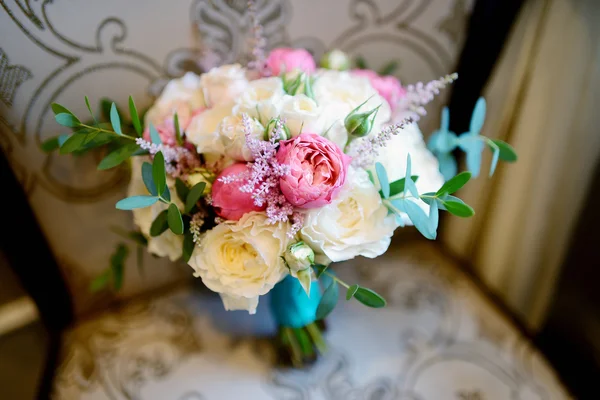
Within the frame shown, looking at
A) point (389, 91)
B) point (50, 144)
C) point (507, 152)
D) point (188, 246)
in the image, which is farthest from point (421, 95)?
point (50, 144)

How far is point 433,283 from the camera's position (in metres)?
0.90

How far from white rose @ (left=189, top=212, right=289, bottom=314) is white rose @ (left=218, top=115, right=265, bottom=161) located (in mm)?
76

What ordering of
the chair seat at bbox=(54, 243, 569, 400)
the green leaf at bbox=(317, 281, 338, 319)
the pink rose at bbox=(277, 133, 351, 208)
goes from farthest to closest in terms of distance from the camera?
1. the chair seat at bbox=(54, 243, 569, 400)
2. the green leaf at bbox=(317, 281, 338, 319)
3. the pink rose at bbox=(277, 133, 351, 208)

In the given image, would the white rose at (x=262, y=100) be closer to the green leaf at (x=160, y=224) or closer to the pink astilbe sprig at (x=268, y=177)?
the pink astilbe sprig at (x=268, y=177)

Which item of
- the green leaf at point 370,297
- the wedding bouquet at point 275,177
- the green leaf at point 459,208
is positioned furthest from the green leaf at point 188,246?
the green leaf at point 459,208

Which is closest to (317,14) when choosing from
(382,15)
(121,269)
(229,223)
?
(382,15)

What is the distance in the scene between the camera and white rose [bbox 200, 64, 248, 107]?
22.9 inches

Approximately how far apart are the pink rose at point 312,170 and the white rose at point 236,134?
46 mm

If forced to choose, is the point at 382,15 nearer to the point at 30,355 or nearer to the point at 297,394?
the point at 297,394

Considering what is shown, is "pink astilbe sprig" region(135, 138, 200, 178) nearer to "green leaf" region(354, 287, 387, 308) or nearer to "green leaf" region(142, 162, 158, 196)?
"green leaf" region(142, 162, 158, 196)

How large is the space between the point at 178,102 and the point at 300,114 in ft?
0.73

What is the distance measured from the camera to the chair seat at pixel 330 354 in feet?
2.36

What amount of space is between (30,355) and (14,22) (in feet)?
1.83

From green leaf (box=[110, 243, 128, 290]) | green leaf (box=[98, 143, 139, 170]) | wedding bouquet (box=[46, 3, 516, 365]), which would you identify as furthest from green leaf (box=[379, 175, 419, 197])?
green leaf (box=[110, 243, 128, 290])
